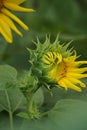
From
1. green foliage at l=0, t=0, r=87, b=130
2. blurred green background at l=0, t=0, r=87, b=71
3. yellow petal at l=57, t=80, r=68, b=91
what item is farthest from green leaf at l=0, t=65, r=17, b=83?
blurred green background at l=0, t=0, r=87, b=71

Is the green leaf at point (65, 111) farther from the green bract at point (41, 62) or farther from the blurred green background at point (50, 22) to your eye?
the blurred green background at point (50, 22)

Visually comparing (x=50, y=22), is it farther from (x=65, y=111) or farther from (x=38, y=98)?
(x=65, y=111)

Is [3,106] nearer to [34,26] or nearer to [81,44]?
[81,44]

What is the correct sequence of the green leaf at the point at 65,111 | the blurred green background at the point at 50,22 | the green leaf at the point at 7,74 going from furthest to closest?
1. the blurred green background at the point at 50,22
2. the green leaf at the point at 7,74
3. the green leaf at the point at 65,111

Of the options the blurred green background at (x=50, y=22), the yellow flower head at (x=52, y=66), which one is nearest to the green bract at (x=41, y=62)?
the yellow flower head at (x=52, y=66)

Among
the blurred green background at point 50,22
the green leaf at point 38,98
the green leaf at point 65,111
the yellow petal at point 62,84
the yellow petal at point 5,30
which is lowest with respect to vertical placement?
the green leaf at point 65,111

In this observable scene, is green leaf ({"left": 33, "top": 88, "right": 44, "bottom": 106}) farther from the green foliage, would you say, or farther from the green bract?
the green bract
